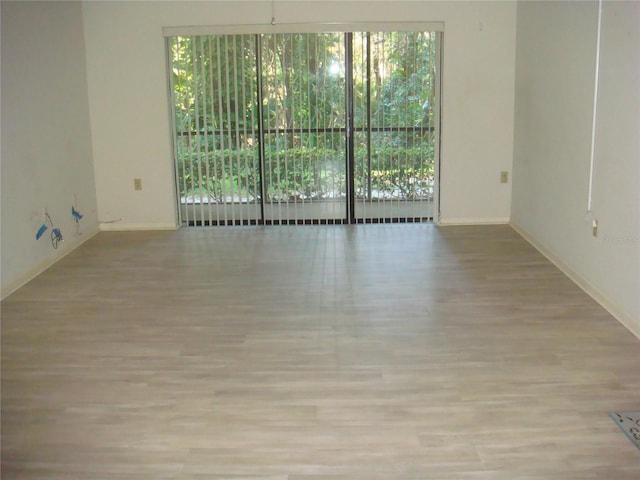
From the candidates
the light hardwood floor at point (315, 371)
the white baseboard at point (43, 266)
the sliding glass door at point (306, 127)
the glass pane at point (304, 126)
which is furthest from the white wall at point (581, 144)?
the white baseboard at point (43, 266)

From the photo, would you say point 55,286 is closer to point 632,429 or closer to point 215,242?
point 215,242

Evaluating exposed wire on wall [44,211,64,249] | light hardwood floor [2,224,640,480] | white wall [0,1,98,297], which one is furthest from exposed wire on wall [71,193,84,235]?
light hardwood floor [2,224,640,480]

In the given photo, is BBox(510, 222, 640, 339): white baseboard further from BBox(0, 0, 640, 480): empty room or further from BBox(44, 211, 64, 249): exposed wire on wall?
BBox(44, 211, 64, 249): exposed wire on wall

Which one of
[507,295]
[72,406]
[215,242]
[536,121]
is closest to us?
[72,406]

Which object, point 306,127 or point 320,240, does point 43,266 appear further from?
point 306,127

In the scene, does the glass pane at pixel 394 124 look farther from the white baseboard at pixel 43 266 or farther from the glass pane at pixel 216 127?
the white baseboard at pixel 43 266

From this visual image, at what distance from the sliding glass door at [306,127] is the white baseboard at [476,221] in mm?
160

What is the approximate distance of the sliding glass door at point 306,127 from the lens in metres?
5.82

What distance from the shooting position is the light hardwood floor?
2.21 meters

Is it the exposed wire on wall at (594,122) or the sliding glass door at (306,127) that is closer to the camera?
the exposed wire on wall at (594,122)

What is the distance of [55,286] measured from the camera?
14.2ft

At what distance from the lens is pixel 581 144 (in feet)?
13.5

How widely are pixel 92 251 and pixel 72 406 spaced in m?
2.85

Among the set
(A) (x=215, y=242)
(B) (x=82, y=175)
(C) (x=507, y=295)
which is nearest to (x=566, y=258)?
(C) (x=507, y=295)
